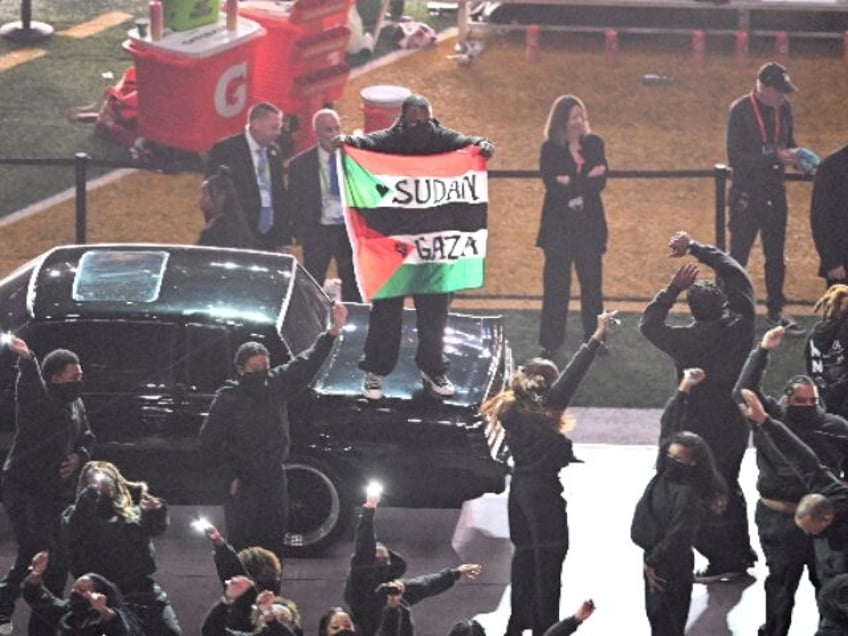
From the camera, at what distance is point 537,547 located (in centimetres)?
1345

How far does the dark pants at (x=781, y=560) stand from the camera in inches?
522

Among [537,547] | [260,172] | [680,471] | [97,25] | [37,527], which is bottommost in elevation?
[97,25]

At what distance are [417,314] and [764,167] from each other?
4.53 meters

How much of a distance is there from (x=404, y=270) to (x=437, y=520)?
171 cm

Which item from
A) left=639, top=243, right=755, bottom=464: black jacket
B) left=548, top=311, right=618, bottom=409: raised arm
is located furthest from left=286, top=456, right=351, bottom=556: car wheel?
left=639, top=243, right=755, bottom=464: black jacket

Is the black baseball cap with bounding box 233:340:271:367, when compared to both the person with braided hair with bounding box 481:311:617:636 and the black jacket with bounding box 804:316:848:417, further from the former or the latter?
the black jacket with bounding box 804:316:848:417

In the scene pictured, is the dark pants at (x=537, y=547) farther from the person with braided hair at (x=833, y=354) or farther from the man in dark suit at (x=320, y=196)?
the man in dark suit at (x=320, y=196)

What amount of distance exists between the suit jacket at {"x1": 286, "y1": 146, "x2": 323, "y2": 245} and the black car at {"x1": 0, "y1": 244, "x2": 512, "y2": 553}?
8.80ft

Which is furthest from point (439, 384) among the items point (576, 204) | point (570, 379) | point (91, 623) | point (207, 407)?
point (91, 623)

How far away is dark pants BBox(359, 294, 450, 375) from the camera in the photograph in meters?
15.2

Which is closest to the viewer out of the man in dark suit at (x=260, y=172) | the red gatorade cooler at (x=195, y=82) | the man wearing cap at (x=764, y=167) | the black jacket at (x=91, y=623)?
the black jacket at (x=91, y=623)

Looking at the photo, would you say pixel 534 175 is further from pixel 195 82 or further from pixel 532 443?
pixel 532 443

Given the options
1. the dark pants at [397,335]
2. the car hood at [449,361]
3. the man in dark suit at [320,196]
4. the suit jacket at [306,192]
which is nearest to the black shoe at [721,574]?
the car hood at [449,361]

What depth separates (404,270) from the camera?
15.2 m
